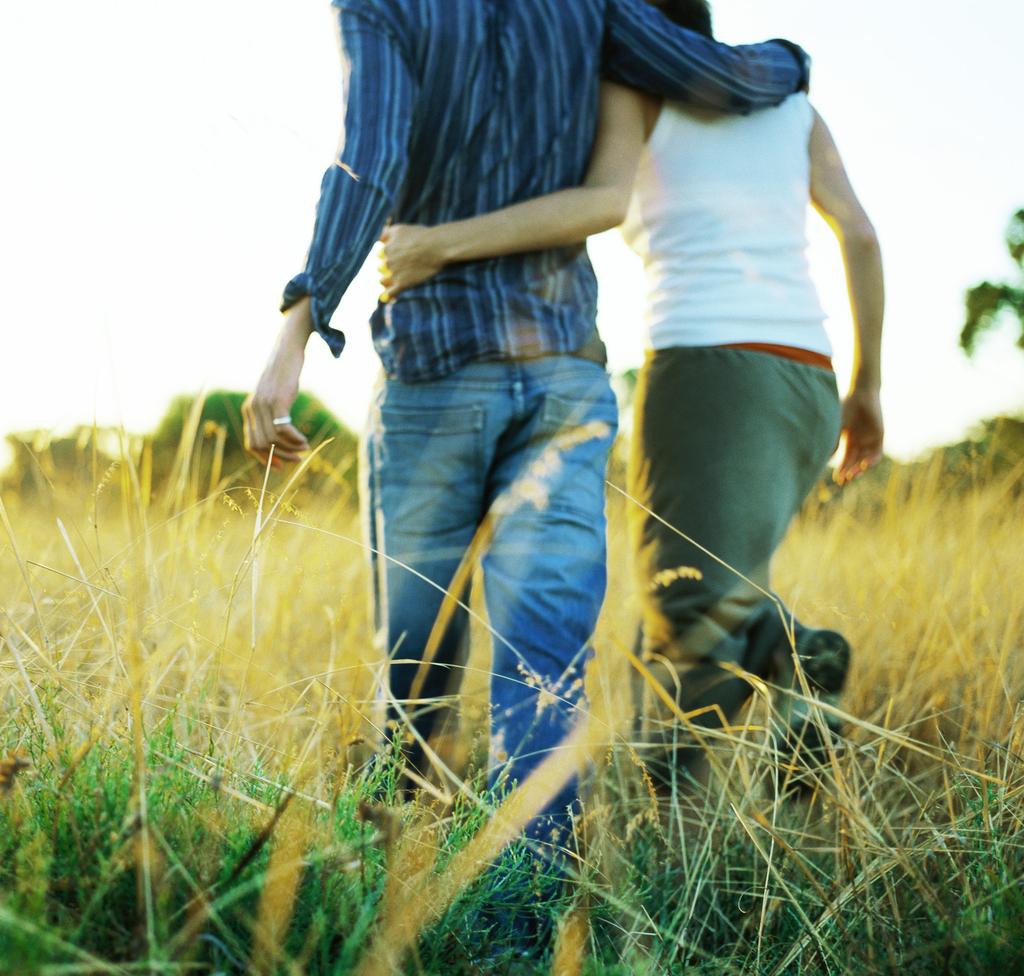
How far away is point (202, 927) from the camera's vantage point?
2.55 feet

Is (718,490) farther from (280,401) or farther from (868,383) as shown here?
(280,401)

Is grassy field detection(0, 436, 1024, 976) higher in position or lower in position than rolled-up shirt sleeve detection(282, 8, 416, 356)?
lower

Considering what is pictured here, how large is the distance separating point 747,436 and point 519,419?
362 millimetres

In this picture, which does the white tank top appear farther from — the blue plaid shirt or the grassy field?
the grassy field

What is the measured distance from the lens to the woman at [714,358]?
4.97ft

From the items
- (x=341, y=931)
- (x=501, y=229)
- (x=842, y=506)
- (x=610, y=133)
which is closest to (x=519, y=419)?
(x=501, y=229)

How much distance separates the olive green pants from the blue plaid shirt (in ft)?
0.70

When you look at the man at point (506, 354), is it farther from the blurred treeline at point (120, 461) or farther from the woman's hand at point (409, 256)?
the blurred treeline at point (120, 461)

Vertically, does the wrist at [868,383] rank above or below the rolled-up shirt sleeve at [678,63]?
below

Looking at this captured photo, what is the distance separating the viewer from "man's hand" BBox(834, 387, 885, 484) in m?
1.85

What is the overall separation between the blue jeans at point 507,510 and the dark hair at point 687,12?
675 mm

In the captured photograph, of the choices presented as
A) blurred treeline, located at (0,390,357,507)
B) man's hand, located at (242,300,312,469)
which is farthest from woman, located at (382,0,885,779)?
blurred treeline, located at (0,390,357,507)

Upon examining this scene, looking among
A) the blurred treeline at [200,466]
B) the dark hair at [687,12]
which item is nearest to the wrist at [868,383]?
the blurred treeline at [200,466]

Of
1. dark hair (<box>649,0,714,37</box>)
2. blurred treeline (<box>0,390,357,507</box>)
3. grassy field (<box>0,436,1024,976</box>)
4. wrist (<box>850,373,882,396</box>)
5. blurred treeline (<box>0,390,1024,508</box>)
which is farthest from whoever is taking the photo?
wrist (<box>850,373,882,396</box>)
